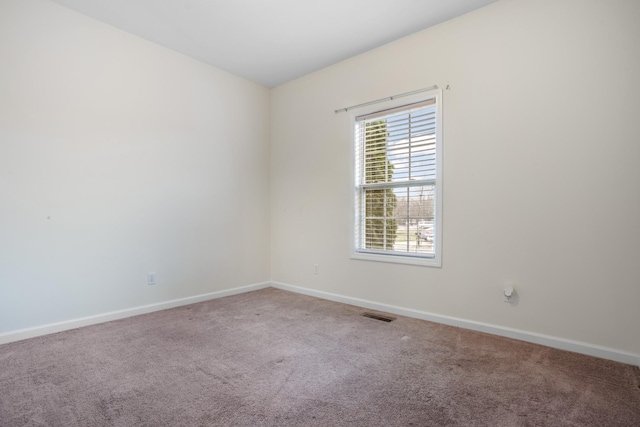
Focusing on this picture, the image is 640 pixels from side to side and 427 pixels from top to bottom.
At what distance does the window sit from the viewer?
3.05m

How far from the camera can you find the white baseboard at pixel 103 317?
252 cm

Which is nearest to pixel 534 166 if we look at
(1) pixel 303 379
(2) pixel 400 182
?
(2) pixel 400 182

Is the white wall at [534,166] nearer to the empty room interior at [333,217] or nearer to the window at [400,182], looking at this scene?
the empty room interior at [333,217]

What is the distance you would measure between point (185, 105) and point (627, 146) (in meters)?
3.93

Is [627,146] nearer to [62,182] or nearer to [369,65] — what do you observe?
[369,65]

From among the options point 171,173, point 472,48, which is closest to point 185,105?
point 171,173

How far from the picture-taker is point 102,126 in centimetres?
297

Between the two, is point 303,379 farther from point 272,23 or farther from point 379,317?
point 272,23

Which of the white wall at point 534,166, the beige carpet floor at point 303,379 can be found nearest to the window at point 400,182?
the white wall at point 534,166

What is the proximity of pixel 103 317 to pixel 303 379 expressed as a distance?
215 centimetres

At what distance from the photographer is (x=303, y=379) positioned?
1935 mm

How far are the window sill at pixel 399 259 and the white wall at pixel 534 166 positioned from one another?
0.17 ft

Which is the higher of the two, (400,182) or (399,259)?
(400,182)

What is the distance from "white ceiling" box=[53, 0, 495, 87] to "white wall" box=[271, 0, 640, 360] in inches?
9.8
